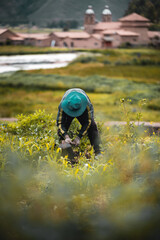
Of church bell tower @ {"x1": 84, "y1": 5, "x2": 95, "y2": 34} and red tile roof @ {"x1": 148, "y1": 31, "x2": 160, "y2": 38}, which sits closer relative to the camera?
church bell tower @ {"x1": 84, "y1": 5, "x2": 95, "y2": 34}

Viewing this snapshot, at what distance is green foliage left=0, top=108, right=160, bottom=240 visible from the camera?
2422mm

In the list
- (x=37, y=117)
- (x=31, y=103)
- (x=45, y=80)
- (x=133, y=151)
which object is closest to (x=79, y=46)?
(x=45, y=80)

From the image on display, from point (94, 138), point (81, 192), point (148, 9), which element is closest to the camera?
point (81, 192)

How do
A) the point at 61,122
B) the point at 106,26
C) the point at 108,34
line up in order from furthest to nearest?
the point at 106,26
the point at 108,34
the point at 61,122

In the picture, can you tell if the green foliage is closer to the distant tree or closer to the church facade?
the church facade

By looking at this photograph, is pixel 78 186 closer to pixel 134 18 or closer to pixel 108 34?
pixel 108 34

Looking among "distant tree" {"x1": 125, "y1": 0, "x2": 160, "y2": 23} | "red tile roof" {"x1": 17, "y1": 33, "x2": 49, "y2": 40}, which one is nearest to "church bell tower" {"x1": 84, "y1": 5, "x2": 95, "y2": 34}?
"distant tree" {"x1": 125, "y1": 0, "x2": 160, "y2": 23}

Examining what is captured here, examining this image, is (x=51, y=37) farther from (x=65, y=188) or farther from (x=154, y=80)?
(x=65, y=188)

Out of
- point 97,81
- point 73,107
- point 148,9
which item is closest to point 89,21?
point 148,9

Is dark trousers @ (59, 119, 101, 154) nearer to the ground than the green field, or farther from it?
farther from it

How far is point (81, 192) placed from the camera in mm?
2947

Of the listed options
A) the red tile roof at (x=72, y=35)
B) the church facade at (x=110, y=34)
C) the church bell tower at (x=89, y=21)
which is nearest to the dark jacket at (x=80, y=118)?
the red tile roof at (x=72, y=35)

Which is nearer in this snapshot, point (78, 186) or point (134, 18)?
point (78, 186)

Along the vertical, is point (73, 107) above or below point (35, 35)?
above
